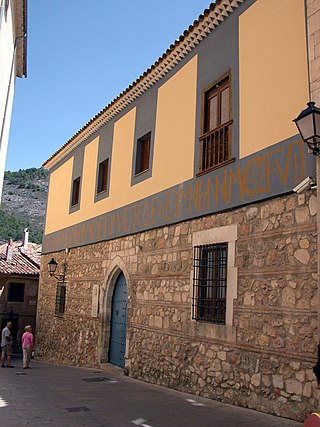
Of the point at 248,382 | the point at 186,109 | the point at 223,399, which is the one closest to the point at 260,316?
the point at 248,382

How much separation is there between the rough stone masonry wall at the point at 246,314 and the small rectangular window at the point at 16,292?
15401mm

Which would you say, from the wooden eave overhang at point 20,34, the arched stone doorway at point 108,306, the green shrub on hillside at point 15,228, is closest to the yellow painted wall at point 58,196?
the wooden eave overhang at point 20,34

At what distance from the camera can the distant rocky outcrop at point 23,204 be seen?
67625 mm

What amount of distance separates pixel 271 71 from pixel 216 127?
4.41 ft

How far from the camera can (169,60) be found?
8531 mm

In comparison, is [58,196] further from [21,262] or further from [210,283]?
[21,262]

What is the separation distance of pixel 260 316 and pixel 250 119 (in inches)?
108

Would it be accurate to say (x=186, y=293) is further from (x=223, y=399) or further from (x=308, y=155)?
(x=308, y=155)

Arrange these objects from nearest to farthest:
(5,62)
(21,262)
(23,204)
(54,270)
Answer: (5,62) < (54,270) < (21,262) < (23,204)

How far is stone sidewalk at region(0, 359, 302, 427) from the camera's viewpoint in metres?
4.91

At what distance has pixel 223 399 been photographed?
5980 millimetres

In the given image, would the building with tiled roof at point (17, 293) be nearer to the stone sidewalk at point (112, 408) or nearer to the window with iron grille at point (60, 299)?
the window with iron grille at point (60, 299)

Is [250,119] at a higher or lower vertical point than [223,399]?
higher

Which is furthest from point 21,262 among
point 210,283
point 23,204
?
point 23,204
